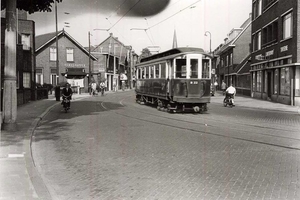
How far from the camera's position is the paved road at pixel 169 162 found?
529 cm

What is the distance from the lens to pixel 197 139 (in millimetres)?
9922

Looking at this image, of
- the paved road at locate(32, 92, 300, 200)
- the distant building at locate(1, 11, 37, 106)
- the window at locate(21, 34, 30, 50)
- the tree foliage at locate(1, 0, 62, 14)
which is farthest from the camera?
the window at locate(21, 34, 30, 50)

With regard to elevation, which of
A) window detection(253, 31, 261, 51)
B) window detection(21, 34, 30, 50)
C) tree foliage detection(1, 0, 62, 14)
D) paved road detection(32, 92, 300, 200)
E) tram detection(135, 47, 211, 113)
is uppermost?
window detection(253, 31, 261, 51)

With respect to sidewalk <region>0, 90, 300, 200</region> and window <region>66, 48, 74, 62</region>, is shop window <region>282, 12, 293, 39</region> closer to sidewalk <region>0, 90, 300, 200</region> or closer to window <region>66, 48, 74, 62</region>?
sidewalk <region>0, 90, 300, 200</region>

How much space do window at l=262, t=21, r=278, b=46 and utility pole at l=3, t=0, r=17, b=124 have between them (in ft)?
72.2

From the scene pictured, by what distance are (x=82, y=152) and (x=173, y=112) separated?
34.6 feet

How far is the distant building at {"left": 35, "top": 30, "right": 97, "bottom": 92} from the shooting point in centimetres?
4862

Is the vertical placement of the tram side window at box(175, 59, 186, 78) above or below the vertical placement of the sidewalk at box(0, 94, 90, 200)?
above

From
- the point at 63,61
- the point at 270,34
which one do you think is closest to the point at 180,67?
the point at 270,34

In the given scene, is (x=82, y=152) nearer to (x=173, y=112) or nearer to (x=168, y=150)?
(x=168, y=150)

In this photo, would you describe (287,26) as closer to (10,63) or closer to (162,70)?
(162,70)

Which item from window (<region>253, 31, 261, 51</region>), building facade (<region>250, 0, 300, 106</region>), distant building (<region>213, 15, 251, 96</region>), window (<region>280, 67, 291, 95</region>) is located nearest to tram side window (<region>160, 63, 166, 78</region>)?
building facade (<region>250, 0, 300, 106</region>)

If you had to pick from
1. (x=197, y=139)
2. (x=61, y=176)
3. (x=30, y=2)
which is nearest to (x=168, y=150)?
(x=197, y=139)

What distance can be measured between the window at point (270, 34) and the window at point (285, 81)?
3.32m
